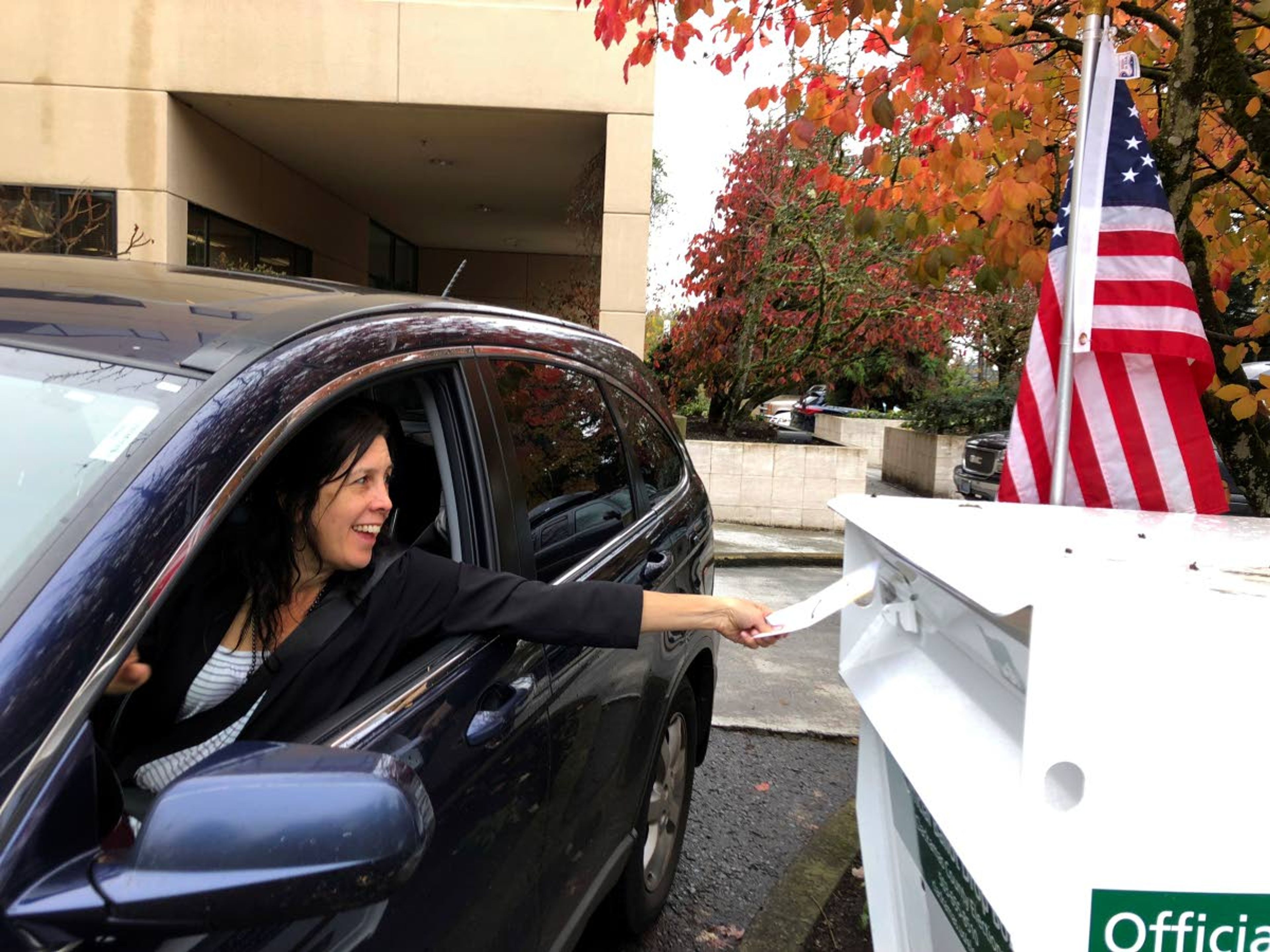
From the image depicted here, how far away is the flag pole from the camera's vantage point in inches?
111

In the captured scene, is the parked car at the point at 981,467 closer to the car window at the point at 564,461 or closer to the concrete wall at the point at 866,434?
the concrete wall at the point at 866,434

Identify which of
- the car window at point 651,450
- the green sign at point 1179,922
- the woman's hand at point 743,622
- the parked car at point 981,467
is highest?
the car window at point 651,450

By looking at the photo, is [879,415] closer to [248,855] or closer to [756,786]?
[756,786]

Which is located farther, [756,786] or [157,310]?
[756,786]

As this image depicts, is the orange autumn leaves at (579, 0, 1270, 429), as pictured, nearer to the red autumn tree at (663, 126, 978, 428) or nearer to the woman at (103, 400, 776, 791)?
the woman at (103, 400, 776, 791)

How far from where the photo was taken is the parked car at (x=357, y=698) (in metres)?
1.02

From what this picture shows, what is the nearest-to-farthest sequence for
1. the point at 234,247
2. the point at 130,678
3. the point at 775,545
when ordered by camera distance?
the point at 130,678 < the point at 775,545 < the point at 234,247

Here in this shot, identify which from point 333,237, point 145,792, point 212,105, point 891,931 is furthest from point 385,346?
point 333,237

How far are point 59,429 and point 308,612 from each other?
547 mm

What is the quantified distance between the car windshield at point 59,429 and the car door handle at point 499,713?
0.78 m

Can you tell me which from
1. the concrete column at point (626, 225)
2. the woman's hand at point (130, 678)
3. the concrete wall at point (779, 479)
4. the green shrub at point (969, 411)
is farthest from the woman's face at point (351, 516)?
the green shrub at point (969, 411)

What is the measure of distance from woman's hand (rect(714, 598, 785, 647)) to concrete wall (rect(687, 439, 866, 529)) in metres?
9.01

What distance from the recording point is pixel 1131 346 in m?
2.89

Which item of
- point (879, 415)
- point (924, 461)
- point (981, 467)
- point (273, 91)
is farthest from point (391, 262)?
point (981, 467)
